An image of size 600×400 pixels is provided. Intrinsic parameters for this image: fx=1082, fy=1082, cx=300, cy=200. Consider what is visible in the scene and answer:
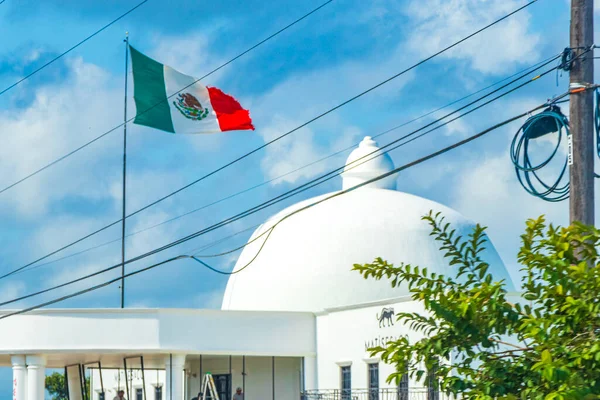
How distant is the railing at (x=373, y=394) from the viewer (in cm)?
2645

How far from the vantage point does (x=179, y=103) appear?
72.8ft

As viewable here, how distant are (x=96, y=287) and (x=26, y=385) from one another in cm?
913

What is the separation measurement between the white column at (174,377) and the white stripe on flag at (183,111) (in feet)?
34.3

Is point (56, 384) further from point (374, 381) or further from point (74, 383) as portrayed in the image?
point (374, 381)

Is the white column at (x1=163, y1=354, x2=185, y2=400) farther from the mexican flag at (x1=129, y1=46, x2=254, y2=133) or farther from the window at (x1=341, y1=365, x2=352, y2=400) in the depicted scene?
the mexican flag at (x1=129, y1=46, x2=254, y2=133)

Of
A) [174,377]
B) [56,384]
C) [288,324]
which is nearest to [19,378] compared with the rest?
[174,377]

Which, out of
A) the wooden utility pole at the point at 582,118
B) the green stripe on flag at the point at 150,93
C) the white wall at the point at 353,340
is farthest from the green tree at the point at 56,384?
the wooden utility pole at the point at 582,118

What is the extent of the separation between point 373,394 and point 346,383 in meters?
1.61

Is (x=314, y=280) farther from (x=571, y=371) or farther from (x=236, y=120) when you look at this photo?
(x=571, y=371)

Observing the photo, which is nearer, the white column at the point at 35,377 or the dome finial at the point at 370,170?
the white column at the point at 35,377

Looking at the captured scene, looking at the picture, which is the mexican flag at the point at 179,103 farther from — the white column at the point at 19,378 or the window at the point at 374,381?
the white column at the point at 19,378

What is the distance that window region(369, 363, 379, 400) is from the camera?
2873 cm

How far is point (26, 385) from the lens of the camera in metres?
31.1

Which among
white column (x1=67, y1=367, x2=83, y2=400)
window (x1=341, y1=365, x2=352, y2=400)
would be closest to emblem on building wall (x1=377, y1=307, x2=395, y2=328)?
window (x1=341, y1=365, x2=352, y2=400)
